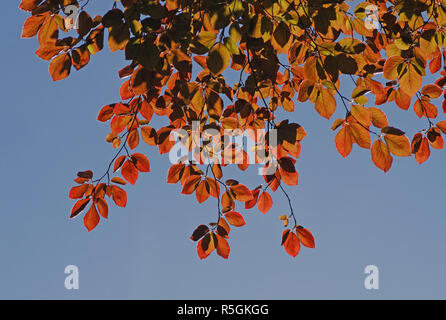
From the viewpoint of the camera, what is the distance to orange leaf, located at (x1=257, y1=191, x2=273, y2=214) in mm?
2029

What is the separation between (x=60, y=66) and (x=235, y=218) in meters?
1.10

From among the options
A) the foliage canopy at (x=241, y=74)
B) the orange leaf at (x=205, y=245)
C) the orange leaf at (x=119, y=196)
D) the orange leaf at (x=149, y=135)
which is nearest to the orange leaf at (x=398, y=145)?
the foliage canopy at (x=241, y=74)

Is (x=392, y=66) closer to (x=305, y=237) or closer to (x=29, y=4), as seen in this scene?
(x=305, y=237)

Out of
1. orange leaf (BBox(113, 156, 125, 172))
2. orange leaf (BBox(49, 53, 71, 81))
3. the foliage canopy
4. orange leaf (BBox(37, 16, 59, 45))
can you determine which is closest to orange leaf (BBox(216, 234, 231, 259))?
the foliage canopy

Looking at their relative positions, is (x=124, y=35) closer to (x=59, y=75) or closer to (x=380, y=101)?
(x=59, y=75)

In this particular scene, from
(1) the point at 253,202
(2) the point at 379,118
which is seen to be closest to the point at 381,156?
(2) the point at 379,118

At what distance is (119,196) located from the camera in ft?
6.06

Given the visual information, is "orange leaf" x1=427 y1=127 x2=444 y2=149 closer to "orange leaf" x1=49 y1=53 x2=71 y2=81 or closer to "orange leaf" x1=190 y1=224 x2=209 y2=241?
"orange leaf" x1=190 y1=224 x2=209 y2=241

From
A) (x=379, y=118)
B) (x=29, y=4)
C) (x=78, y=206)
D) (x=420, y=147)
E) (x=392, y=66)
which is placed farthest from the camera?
(x=420, y=147)

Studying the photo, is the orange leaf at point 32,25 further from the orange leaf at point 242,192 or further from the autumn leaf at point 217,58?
the orange leaf at point 242,192

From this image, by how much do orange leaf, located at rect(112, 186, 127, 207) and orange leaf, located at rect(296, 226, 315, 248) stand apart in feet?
2.90

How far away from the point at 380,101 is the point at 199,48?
4.25ft

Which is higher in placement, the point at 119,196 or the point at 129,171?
the point at 129,171

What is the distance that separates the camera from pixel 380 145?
1.56 m
